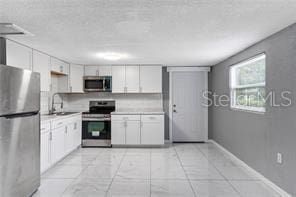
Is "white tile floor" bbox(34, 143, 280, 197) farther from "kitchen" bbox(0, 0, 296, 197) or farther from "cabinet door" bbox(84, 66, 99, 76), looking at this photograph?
"cabinet door" bbox(84, 66, 99, 76)

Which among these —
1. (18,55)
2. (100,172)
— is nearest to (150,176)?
(100,172)

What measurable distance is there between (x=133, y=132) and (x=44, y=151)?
242 cm

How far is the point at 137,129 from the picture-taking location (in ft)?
18.9

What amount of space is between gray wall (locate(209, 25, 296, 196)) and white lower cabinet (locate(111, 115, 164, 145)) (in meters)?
1.77

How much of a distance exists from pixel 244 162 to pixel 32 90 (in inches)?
137

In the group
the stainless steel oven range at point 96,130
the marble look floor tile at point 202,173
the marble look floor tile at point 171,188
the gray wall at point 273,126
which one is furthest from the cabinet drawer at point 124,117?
the marble look floor tile at point 171,188

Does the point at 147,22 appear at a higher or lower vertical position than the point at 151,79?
higher

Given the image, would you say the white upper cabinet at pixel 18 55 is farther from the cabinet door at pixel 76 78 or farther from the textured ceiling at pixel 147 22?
the cabinet door at pixel 76 78

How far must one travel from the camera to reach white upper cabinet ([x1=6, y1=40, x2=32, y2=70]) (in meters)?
3.27

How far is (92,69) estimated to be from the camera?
6.03 meters

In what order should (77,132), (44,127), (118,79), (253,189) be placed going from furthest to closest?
(118,79), (77,132), (44,127), (253,189)

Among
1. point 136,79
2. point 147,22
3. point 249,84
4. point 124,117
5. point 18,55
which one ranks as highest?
point 147,22

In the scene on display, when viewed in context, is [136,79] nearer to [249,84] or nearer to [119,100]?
[119,100]

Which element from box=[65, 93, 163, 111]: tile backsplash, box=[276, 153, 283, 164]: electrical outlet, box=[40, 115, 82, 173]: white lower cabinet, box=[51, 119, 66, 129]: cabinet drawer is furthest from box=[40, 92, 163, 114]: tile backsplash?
box=[276, 153, 283, 164]: electrical outlet
